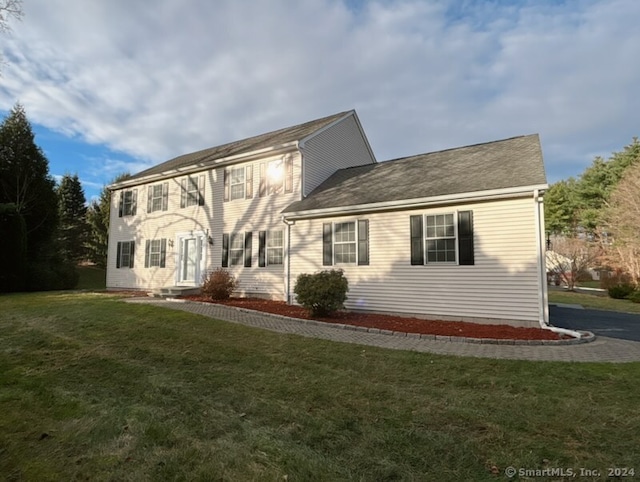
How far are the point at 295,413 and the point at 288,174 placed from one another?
450 inches

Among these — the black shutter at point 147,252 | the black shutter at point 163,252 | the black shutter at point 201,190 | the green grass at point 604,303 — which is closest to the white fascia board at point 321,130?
the black shutter at point 201,190

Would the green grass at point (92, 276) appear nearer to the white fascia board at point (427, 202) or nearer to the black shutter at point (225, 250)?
the black shutter at point (225, 250)

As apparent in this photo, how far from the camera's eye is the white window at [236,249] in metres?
14.8

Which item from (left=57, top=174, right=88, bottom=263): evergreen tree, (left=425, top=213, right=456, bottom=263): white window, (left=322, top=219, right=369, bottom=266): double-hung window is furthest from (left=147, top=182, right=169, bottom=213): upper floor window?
(left=57, top=174, right=88, bottom=263): evergreen tree

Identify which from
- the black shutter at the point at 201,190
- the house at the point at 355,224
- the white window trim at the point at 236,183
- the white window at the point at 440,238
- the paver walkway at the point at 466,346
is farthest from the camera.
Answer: the black shutter at the point at 201,190

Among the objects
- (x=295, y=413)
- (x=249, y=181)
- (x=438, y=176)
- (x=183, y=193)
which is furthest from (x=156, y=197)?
(x=295, y=413)

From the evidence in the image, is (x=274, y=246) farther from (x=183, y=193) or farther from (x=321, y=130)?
(x=183, y=193)

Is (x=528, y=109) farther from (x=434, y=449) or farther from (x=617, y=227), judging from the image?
(x=434, y=449)

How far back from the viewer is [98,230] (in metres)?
33.4

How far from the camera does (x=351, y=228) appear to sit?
11695 mm

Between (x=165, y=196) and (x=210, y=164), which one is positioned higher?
(x=210, y=164)

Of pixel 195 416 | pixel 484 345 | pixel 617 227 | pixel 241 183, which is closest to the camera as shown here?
pixel 195 416

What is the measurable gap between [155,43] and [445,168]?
1087cm

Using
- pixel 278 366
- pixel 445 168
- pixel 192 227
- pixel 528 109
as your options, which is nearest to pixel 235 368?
pixel 278 366
